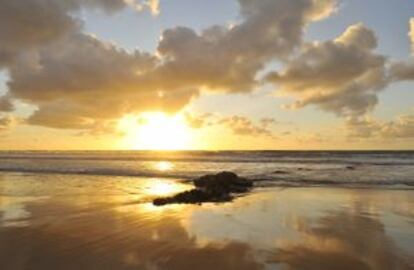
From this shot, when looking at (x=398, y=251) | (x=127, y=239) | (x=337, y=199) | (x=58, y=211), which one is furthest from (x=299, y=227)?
(x=58, y=211)

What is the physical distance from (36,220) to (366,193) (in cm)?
1469

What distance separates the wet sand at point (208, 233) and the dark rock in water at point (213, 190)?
35.4 inches

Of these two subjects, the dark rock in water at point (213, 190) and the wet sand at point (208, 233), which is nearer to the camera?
the wet sand at point (208, 233)

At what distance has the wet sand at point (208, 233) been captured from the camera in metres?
8.31

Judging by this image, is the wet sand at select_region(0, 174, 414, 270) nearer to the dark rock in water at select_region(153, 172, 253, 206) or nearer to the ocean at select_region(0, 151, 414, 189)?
the dark rock in water at select_region(153, 172, 253, 206)

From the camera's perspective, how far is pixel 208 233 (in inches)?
430

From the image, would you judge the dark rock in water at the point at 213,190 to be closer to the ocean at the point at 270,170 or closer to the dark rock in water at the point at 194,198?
the dark rock in water at the point at 194,198

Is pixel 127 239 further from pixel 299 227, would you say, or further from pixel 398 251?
pixel 398 251

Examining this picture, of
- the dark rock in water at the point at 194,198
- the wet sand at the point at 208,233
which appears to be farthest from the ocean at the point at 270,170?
the wet sand at the point at 208,233

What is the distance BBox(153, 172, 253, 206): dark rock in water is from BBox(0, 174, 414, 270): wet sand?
0.90 m

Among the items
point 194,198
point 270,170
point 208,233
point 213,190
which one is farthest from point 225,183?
point 270,170

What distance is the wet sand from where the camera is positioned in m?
8.31

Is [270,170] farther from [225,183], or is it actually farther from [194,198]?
[194,198]

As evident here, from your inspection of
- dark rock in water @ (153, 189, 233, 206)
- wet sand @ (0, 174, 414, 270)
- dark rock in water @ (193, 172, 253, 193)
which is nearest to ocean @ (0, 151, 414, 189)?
dark rock in water @ (193, 172, 253, 193)
